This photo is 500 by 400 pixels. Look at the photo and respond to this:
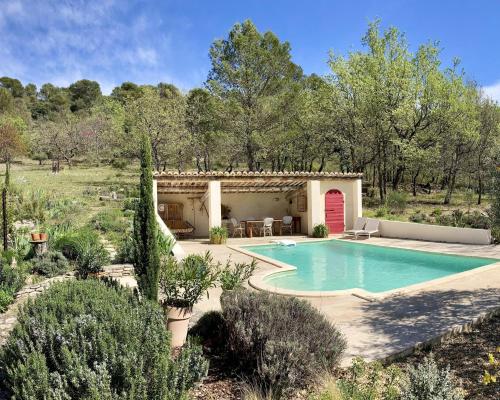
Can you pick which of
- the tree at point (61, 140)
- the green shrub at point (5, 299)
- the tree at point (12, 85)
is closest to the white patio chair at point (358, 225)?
the green shrub at point (5, 299)

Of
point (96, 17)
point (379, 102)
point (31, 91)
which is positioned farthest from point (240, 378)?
point (31, 91)

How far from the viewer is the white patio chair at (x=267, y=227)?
18503 millimetres

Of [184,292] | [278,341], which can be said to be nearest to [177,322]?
[184,292]

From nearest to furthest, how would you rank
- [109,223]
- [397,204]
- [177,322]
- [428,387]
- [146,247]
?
1. [428,387]
2. [177,322]
3. [146,247]
4. [109,223]
5. [397,204]

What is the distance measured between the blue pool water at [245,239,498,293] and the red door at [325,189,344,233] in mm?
2602

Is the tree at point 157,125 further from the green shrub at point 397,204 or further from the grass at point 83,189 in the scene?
the green shrub at point 397,204

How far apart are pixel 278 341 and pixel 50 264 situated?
23.3ft

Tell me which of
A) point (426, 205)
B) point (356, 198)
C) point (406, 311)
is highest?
point (356, 198)

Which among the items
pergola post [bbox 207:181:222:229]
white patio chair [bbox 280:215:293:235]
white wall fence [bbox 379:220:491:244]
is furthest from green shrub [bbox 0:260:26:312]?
white wall fence [bbox 379:220:491:244]

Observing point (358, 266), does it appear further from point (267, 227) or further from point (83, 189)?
point (83, 189)

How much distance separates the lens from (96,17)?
15953 mm

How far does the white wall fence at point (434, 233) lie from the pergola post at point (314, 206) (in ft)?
9.30

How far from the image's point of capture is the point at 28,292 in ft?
25.6

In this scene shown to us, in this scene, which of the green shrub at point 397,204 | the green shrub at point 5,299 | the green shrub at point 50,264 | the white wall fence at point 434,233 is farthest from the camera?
the green shrub at point 397,204
